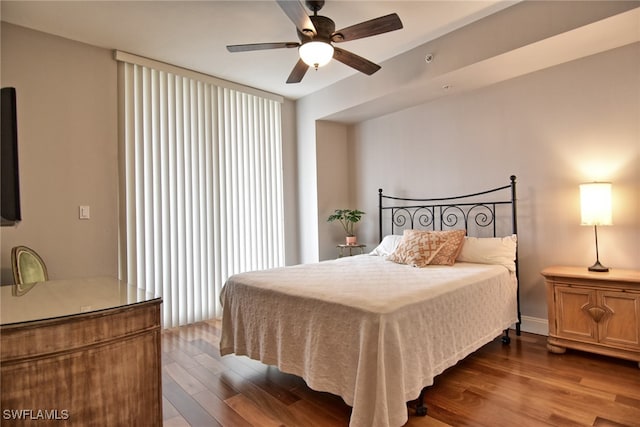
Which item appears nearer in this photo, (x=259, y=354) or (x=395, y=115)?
(x=259, y=354)

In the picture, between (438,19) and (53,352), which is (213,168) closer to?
(438,19)

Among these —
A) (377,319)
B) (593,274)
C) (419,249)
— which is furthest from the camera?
(419,249)

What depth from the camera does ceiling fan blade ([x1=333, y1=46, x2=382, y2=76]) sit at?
2.46 metres

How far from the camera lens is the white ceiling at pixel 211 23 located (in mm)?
2459

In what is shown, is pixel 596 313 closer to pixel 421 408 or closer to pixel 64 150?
pixel 421 408

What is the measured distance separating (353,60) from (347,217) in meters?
2.13

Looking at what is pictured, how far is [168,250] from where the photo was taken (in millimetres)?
3422

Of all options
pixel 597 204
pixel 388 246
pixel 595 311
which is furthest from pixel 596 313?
pixel 388 246

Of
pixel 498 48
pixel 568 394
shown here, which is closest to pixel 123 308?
pixel 568 394

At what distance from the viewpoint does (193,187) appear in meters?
3.61

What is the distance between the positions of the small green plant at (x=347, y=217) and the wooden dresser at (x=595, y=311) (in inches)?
85.4

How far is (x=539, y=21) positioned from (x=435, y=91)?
1083 millimetres

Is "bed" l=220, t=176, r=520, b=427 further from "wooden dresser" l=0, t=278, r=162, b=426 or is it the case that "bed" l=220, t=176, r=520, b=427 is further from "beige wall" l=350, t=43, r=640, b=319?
"wooden dresser" l=0, t=278, r=162, b=426

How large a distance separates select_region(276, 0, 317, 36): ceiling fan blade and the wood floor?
2.24 m
